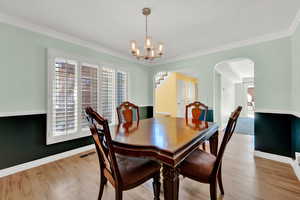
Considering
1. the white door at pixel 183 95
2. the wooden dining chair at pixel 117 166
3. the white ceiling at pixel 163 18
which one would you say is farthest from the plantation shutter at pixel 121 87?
the white door at pixel 183 95

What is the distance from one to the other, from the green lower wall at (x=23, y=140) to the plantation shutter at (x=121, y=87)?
1.70 m

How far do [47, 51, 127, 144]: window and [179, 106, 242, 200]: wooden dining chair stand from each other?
241 centimetres

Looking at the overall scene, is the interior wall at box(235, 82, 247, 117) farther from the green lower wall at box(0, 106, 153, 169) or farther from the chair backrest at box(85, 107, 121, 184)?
the green lower wall at box(0, 106, 153, 169)

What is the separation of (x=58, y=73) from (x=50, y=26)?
2.72 ft

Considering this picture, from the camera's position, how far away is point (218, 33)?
260cm

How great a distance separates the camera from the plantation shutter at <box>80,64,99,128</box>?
2926 mm

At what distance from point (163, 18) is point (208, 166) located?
7.11 ft

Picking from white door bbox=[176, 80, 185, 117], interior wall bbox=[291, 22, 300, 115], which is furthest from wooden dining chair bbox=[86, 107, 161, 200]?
white door bbox=[176, 80, 185, 117]

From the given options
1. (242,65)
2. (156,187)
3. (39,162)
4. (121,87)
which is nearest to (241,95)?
(242,65)

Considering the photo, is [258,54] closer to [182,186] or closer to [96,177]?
[182,186]

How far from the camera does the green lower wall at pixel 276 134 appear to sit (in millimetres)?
2369

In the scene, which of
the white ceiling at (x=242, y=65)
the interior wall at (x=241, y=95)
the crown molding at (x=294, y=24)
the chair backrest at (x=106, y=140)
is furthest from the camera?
the interior wall at (x=241, y=95)

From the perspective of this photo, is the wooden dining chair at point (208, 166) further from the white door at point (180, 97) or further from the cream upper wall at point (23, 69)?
the white door at point (180, 97)

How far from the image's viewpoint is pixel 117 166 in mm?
1110
